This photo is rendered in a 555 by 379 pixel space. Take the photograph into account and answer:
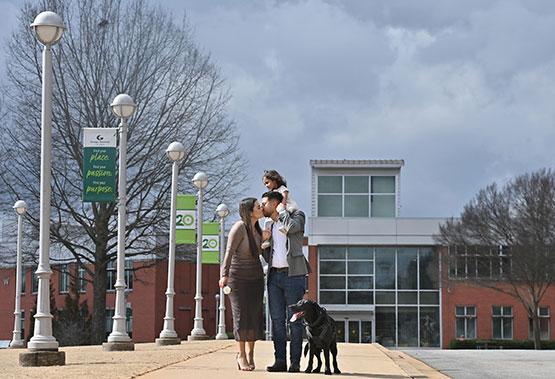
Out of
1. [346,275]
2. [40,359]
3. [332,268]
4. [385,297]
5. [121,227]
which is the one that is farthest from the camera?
[332,268]

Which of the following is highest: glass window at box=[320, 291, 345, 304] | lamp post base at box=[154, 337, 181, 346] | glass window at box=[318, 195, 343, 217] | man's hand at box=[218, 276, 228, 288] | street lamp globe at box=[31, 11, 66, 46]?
glass window at box=[318, 195, 343, 217]

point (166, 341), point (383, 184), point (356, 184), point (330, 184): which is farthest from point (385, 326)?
point (166, 341)

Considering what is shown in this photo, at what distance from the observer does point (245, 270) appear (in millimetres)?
12734

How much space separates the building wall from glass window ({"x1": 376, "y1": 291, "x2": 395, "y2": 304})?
9390mm

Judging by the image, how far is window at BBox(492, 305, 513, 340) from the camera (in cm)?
7031

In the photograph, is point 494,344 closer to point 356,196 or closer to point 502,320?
point 502,320

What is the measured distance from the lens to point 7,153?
4366 centimetres

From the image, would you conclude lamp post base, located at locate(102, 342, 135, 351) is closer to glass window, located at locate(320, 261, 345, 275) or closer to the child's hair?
the child's hair

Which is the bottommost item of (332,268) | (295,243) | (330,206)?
(295,243)

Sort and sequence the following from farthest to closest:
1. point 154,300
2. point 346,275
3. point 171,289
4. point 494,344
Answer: point 154,300 → point 346,275 → point 494,344 → point 171,289

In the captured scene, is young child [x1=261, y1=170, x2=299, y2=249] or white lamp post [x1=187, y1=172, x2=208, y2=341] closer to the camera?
young child [x1=261, y1=170, x2=299, y2=249]

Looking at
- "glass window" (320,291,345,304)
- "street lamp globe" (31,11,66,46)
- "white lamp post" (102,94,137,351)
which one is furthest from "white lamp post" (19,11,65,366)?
"glass window" (320,291,345,304)

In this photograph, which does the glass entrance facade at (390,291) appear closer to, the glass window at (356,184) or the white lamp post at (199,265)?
the glass window at (356,184)

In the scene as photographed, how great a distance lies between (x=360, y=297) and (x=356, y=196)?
6.40m
